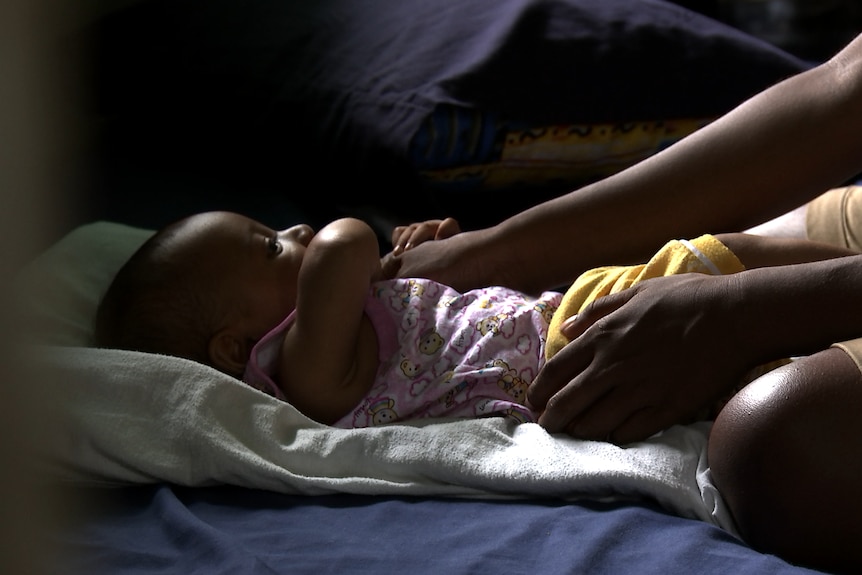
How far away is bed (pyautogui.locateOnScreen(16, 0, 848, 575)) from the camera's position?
0.81m

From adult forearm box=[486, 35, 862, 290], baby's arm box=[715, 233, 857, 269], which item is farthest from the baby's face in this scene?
baby's arm box=[715, 233, 857, 269]

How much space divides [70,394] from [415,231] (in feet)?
1.59

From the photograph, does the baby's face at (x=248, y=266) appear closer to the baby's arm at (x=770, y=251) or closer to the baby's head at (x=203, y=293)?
the baby's head at (x=203, y=293)

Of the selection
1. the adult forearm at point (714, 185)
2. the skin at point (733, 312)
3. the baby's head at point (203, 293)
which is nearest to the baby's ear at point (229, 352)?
the baby's head at point (203, 293)

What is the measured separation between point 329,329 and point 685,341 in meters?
0.37

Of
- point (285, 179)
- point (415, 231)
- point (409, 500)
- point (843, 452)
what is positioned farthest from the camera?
point (285, 179)

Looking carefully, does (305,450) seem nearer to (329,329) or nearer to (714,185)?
(329,329)

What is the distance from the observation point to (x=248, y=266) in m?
1.10

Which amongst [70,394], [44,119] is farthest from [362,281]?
[44,119]

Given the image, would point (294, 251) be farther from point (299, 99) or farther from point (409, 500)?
point (299, 99)

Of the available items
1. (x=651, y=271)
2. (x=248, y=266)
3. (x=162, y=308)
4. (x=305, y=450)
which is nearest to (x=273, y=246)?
(x=248, y=266)

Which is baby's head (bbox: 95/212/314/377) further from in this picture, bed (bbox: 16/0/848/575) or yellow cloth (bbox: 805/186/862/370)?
yellow cloth (bbox: 805/186/862/370)

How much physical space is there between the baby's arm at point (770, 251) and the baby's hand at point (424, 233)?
1.17 ft

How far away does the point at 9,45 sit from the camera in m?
0.27
